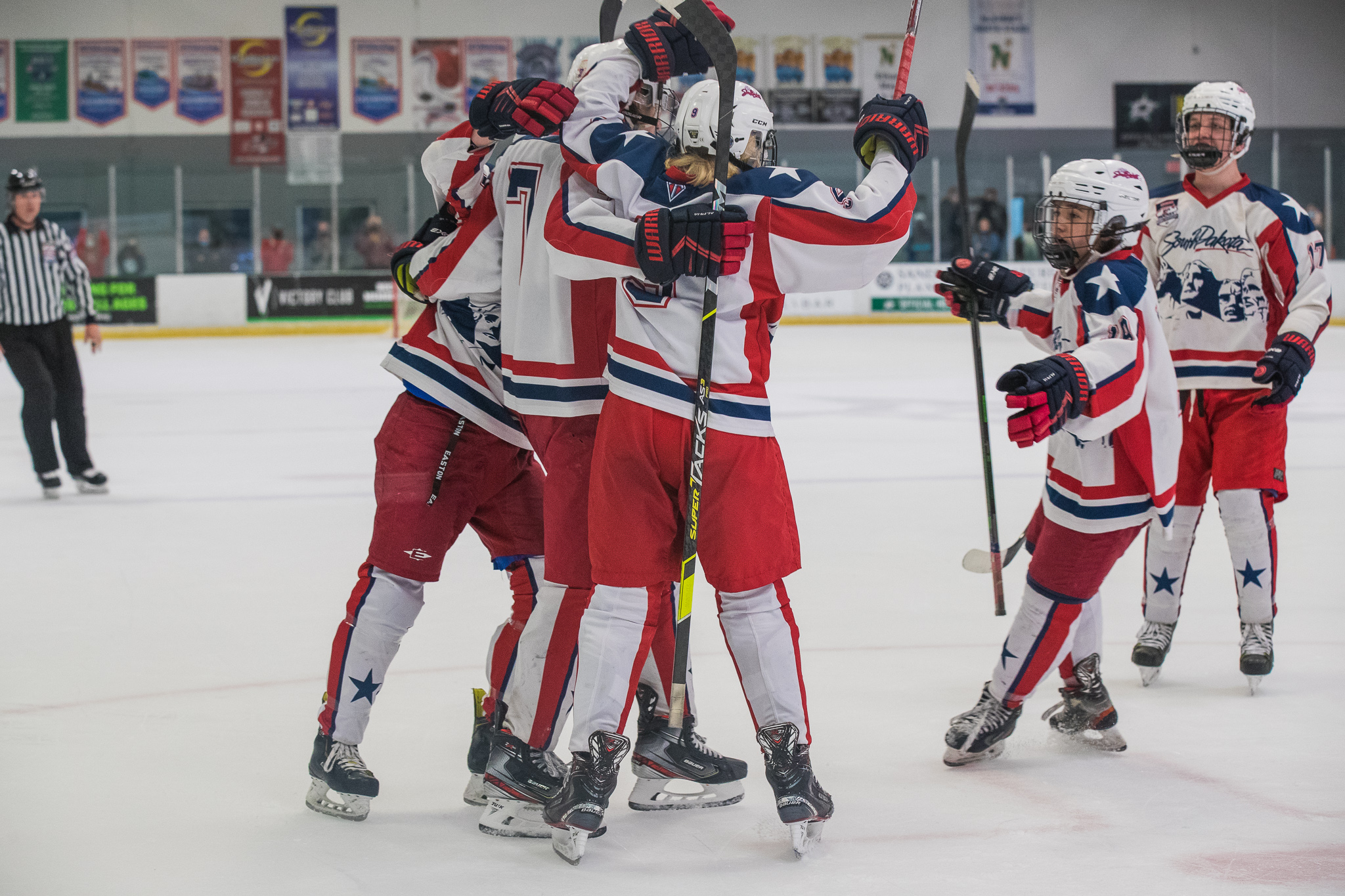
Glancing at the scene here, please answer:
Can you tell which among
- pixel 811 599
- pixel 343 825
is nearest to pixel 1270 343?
pixel 811 599

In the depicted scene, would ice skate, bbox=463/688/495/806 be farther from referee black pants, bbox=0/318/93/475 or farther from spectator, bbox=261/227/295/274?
spectator, bbox=261/227/295/274

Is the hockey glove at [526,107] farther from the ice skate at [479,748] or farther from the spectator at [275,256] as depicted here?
the spectator at [275,256]

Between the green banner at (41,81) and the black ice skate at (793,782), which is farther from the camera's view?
the green banner at (41,81)

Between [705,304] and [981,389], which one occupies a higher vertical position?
[705,304]

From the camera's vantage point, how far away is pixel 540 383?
2191 mm

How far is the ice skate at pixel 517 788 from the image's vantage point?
219cm

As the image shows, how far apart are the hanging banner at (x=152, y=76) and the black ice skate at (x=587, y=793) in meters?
17.1

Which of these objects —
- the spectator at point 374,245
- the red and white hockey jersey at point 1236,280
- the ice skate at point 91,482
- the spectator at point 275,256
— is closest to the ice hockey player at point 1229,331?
the red and white hockey jersey at point 1236,280

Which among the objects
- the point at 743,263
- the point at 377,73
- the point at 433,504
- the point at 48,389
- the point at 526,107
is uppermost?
the point at 377,73

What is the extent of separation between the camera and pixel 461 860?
82.1 inches

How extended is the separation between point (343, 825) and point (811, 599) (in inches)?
68.5

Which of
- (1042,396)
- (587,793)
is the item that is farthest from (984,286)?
(587,793)

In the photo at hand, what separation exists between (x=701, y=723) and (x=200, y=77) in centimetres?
1649

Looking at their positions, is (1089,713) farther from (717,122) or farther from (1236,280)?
(717,122)
